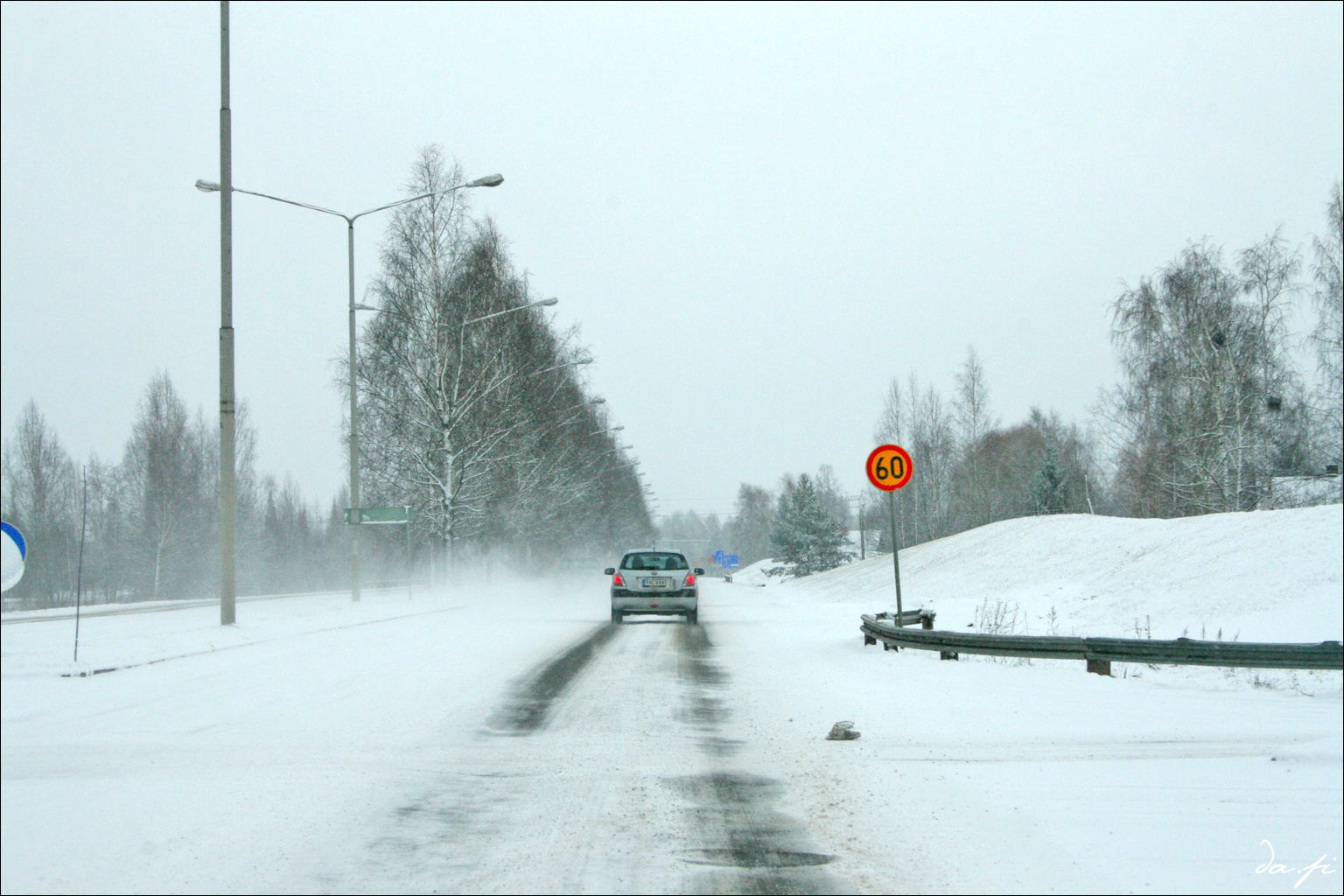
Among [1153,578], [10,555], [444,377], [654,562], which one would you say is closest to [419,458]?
[444,377]

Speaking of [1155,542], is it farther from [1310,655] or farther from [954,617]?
[1310,655]

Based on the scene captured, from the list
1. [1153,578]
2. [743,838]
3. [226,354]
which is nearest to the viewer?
[743,838]

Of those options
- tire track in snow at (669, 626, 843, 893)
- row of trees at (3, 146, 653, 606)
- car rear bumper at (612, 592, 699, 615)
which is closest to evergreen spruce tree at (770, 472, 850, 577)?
row of trees at (3, 146, 653, 606)

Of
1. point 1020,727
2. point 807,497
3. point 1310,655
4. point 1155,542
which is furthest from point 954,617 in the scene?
point 807,497

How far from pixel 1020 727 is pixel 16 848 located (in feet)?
22.9

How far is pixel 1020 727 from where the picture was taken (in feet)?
28.2

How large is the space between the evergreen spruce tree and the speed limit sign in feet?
166

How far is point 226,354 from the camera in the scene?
17.8 meters

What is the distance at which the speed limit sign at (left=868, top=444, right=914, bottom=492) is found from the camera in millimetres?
14547

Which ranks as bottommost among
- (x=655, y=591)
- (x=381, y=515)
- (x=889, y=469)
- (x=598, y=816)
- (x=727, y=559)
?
(x=727, y=559)

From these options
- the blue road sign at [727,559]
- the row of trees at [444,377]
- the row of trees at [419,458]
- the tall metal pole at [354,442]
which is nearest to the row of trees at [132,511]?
the row of trees at [419,458]

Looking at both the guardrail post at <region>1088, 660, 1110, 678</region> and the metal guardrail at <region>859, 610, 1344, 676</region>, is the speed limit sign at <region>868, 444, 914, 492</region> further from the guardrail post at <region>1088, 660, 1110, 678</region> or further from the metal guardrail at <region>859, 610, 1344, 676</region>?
the guardrail post at <region>1088, 660, 1110, 678</region>

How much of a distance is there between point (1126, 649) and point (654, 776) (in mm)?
6607

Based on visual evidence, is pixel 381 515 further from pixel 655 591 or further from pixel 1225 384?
pixel 1225 384
